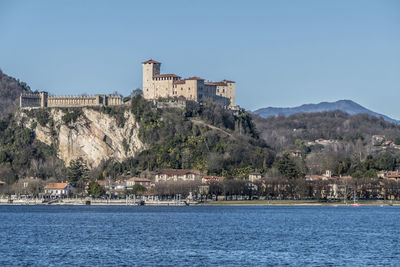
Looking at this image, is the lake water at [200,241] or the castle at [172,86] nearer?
the lake water at [200,241]

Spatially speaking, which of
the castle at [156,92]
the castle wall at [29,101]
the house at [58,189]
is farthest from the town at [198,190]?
the castle wall at [29,101]

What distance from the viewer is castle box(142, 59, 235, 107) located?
13862cm

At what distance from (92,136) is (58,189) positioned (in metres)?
14.3

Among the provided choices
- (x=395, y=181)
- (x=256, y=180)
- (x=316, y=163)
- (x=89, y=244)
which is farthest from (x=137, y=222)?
(x=316, y=163)

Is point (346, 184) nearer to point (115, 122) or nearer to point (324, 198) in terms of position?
point (324, 198)

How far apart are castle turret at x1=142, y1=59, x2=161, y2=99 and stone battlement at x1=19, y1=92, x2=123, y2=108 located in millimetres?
4842

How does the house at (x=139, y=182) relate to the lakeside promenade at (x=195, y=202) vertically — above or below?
above

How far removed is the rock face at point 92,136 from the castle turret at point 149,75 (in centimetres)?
649

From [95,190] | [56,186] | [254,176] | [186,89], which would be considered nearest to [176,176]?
[254,176]

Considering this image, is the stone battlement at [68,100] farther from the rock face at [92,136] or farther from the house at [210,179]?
the house at [210,179]

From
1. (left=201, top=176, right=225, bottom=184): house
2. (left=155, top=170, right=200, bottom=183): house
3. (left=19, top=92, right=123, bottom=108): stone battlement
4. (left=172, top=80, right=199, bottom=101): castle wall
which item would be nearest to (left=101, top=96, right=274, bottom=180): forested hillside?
(left=201, top=176, right=225, bottom=184): house

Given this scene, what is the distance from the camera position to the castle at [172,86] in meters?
139

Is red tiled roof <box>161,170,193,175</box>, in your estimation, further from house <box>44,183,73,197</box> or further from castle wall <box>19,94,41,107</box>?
castle wall <box>19,94,41,107</box>

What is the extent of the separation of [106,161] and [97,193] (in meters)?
15.2
